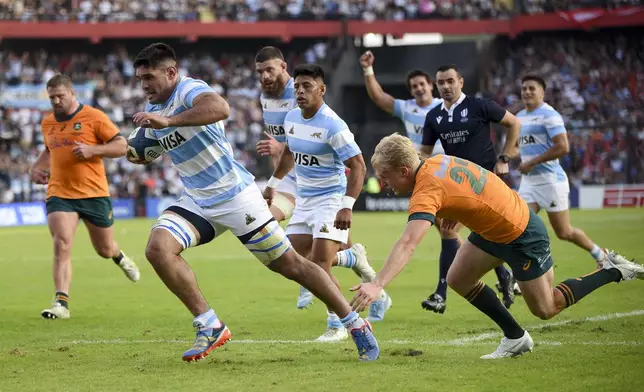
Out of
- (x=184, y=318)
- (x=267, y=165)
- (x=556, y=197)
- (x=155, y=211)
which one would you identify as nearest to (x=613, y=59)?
(x=267, y=165)

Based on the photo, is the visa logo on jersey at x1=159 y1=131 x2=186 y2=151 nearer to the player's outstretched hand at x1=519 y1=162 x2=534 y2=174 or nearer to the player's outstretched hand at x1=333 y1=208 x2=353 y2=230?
the player's outstretched hand at x1=333 y1=208 x2=353 y2=230

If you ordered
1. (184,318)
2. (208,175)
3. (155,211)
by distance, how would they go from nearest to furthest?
(208,175), (184,318), (155,211)

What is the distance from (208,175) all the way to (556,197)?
7.07 m

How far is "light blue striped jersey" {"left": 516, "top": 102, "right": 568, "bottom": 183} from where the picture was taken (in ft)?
45.1

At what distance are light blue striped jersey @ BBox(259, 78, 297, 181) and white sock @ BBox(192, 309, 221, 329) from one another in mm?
3519

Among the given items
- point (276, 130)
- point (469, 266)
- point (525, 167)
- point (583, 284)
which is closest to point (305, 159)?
point (276, 130)

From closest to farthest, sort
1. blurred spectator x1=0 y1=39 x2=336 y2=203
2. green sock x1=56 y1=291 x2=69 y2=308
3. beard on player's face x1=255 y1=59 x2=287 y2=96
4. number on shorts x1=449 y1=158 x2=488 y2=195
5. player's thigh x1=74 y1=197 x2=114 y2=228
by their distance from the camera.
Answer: number on shorts x1=449 y1=158 x2=488 y2=195, beard on player's face x1=255 y1=59 x2=287 y2=96, green sock x1=56 y1=291 x2=69 y2=308, player's thigh x1=74 y1=197 x2=114 y2=228, blurred spectator x1=0 y1=39 x2=336 y2=203

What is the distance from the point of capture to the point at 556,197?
13.7m

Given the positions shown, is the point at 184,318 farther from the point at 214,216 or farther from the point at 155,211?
the point at 155,211

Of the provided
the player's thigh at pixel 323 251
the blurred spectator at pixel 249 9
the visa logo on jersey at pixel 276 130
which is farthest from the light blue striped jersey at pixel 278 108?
the blurred spectator at pixel 249 9

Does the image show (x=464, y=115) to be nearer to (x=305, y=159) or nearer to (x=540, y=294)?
(x=305, y=159)

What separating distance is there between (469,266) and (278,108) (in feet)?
13.1

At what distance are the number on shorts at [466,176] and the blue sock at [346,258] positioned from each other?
3258 mm

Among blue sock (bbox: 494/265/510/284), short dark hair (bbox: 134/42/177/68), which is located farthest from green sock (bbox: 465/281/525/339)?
blue sock (bbox: 494/265/510/284)
